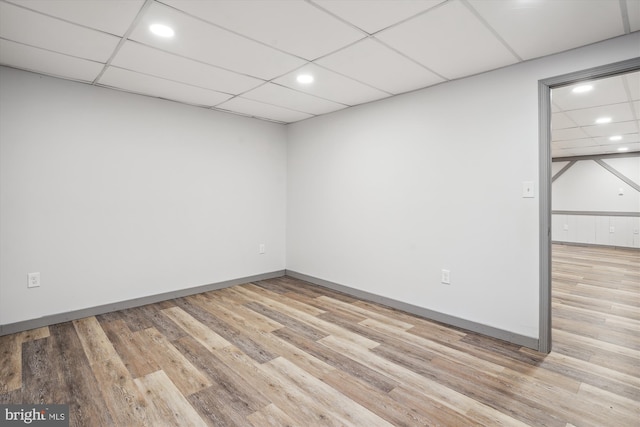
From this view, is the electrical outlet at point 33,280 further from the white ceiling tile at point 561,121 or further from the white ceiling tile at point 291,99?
the white ceiling tile at point 561,121

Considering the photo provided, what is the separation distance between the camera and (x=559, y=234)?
860cm

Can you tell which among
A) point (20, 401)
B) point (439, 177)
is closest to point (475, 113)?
point (439, 177)

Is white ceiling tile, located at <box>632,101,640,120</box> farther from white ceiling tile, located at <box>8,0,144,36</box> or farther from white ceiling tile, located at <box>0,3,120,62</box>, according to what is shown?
white ceiling tile, located at <box>0,3,120,62</box>

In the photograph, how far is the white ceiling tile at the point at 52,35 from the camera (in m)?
1.99

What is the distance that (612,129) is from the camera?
5.14 meters

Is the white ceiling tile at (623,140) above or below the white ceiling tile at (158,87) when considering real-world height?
above

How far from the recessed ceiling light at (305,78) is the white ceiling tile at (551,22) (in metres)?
1.48

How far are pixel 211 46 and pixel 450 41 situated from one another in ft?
5.62

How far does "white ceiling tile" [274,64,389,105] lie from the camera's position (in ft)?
9.41

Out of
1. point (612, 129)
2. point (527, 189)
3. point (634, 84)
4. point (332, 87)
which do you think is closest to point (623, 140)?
point (612, 129)

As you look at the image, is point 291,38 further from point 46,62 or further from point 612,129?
point 612,129

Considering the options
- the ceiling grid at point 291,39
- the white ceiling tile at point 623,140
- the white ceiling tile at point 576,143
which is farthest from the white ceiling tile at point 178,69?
the white ceiling tile at point 623,140

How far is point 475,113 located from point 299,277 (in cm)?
315

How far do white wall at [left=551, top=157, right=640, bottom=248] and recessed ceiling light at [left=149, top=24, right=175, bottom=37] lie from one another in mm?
9789
